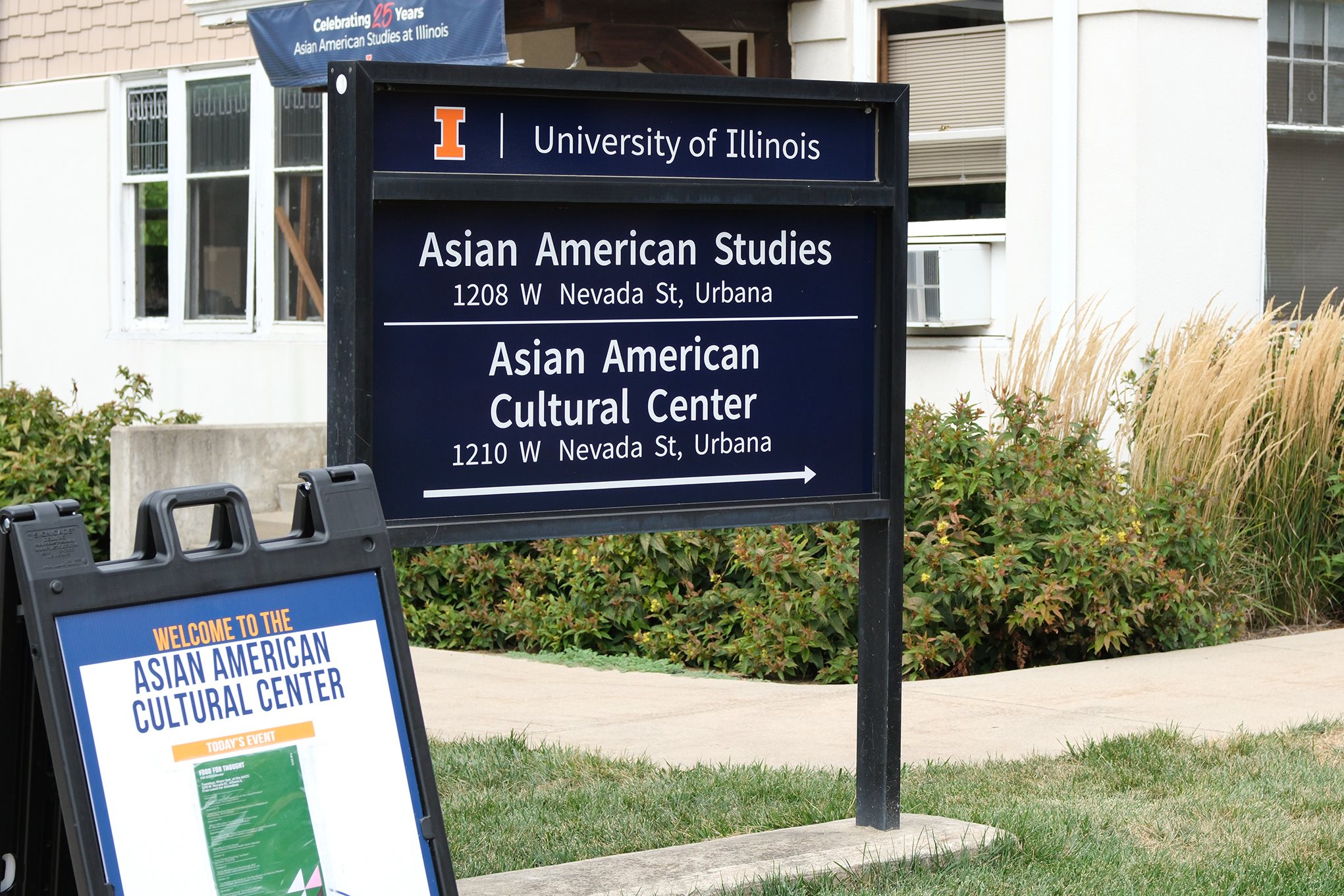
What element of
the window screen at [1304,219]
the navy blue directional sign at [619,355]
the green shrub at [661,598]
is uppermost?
the window screen at [1304,219]

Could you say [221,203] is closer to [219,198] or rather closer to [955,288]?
[219,198]

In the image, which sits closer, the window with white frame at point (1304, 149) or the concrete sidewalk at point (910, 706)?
the concrete sidewalk at point (910, 706)

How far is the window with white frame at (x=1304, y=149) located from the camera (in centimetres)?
1113

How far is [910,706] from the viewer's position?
6.81 metres

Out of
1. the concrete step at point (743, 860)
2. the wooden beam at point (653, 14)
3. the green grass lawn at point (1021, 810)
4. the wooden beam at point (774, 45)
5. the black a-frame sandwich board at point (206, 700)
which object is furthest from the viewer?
the wooden beam at point (774, 45)

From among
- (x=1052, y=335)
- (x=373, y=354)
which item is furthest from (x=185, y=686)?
(x=1052, y=335)

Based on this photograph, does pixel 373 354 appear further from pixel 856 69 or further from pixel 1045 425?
pixel 856 69

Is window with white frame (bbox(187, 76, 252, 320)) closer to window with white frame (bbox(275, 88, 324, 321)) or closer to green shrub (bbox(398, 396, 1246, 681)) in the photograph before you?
window with white frame (bbox(275, 88, 324, 321))

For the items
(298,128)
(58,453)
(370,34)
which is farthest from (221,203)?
(58,453)

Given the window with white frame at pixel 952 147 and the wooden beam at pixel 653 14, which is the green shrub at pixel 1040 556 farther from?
the wooden beam at pixel 653 14

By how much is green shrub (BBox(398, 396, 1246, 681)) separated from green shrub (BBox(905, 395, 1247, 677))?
0.01 m

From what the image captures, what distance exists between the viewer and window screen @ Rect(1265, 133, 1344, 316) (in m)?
11.1

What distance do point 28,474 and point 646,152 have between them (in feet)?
27.4

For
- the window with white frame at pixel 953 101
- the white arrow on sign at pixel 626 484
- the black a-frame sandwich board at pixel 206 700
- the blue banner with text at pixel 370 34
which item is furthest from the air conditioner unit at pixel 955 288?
the black a-frame sandwich board at pixel 206 700
